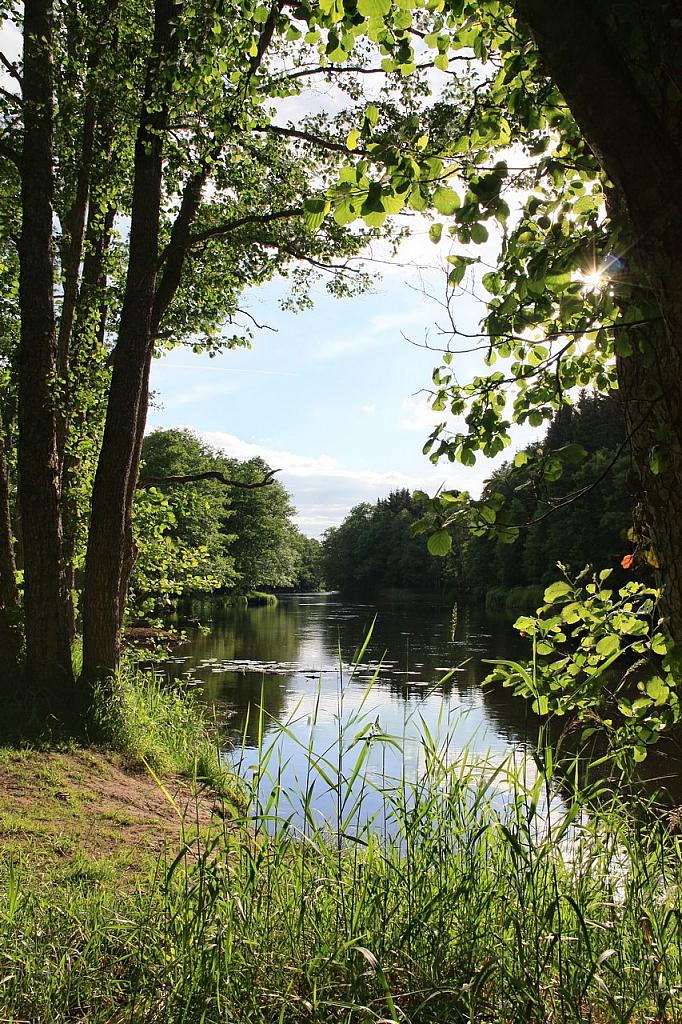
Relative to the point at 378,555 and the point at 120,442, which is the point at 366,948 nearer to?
the point at 120,442

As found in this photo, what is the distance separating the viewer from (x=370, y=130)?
2.27m

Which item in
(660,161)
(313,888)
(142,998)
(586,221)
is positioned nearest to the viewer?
(660,161)

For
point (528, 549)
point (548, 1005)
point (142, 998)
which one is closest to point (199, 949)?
point (142, 998)

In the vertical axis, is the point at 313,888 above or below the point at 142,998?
above

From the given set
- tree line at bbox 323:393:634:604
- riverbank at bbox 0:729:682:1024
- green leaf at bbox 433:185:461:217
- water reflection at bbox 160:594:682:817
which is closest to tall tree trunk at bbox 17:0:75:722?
water reflection at bbox 160:594:682:817

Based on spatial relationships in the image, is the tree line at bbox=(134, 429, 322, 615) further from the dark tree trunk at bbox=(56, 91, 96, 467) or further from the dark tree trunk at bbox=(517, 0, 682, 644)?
the dark tree trunk at bbox=(517, 0, 682, 644)

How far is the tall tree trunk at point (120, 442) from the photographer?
8344 mm

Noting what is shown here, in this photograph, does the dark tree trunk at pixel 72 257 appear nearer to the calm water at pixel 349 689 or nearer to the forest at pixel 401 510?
the forest at pixel 401 510

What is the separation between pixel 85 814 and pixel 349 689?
1231 cm

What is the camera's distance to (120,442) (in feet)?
27.6

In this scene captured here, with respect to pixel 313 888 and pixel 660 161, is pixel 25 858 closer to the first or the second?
pixel 313 888

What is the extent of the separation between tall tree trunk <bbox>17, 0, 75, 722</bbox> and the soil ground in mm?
1448

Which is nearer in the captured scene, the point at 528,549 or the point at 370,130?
the point at 370,130

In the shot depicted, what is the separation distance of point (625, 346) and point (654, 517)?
0.48m
